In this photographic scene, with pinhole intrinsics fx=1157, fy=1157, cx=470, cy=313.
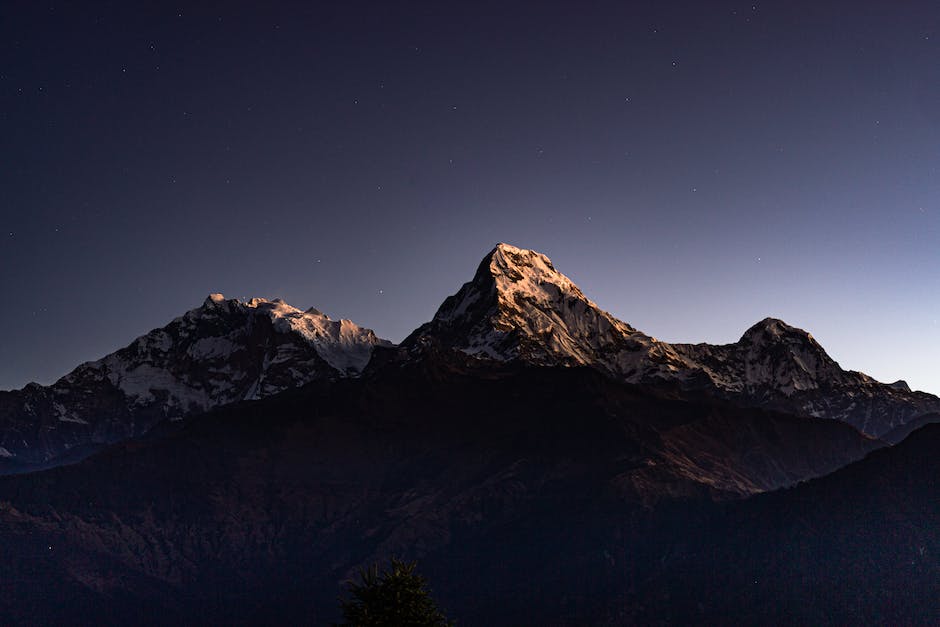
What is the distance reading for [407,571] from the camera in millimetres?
76312

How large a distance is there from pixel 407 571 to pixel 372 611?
11.9ft

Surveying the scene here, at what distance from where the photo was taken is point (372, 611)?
244 feet

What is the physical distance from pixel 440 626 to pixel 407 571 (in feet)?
13.6

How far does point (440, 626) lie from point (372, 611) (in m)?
4.65

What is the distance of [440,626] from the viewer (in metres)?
75.4
